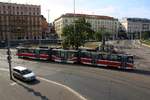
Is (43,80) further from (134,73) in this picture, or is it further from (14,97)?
(134,73)

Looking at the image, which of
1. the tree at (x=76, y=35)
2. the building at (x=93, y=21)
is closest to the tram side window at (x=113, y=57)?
the tree at (x=76, y=35)

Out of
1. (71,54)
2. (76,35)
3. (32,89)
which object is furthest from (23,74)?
(76,35)

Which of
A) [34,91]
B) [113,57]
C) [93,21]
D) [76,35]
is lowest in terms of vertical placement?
[34,91]

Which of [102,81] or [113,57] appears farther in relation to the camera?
[113,57]

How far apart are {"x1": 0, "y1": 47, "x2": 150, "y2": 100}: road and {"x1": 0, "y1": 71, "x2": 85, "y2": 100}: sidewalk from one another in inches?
62.8

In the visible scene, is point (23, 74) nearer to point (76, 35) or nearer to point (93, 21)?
point (76, 35)

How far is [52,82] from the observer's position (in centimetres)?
3203

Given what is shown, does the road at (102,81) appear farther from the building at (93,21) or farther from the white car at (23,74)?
the building at (93,21)

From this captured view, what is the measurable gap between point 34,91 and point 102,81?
9.29m

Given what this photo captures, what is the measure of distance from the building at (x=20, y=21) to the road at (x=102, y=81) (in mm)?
96384

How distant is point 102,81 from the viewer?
3175 cm

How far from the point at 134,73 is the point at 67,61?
15414 mm

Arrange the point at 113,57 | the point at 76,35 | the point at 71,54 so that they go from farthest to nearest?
the point at 76,35 < the point at 71,54 < the point at 113,57

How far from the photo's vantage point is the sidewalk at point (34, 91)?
2544 cm
